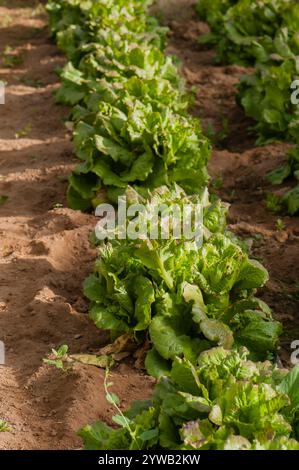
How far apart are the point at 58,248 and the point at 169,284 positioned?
1.70 m

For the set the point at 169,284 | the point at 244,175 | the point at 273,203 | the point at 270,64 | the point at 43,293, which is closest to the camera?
the point at 169,284

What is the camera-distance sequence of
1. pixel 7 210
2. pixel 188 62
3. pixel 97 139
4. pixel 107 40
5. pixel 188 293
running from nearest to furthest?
1. pixel 188 293
2. pixel 97 139
3. pixel 7 210
4. pixel 107 40
5. pixel 188 62

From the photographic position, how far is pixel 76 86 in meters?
9.41

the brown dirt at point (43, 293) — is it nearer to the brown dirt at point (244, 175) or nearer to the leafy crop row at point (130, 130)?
the leafy crop row at point (130, 130)

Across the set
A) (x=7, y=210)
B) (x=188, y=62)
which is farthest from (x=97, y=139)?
(x=188, y=62)

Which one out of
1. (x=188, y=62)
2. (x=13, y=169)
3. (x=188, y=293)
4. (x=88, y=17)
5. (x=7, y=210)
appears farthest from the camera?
(x=188, y=62)

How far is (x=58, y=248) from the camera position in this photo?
668cm

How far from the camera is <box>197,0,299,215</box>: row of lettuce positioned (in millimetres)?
8242

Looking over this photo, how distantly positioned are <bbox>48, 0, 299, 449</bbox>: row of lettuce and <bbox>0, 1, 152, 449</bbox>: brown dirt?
0.89 feet

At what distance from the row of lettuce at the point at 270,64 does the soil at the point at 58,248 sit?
0.20 metres

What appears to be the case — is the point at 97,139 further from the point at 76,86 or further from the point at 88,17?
the point at 88,17

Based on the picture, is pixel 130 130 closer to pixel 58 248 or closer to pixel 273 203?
pixel 58 248

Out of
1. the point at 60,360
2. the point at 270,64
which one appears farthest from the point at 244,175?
the point at 60,360

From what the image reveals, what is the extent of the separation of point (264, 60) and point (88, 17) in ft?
7.89
